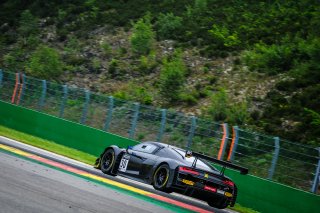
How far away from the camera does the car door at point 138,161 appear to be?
1231 cm

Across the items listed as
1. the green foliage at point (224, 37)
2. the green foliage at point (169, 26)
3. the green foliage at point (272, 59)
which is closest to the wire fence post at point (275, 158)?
the green foliage at point (272, 59)

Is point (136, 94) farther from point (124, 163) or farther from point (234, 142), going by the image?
point (124, 163)

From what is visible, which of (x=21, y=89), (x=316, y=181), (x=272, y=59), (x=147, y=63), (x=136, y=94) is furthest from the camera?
(x=147, y=63)

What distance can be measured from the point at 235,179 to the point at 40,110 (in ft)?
38.3

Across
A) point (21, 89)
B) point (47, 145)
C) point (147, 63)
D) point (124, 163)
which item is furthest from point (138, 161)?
point (147, 63)

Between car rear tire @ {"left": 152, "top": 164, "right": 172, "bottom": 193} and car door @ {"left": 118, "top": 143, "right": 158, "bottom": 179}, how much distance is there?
344 mm

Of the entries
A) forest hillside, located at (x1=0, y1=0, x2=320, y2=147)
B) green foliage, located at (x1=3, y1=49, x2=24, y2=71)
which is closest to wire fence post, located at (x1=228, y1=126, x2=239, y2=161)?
forest hillside, located at (x1=0, y1=0, x2=320, y2=147)

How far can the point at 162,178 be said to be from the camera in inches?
459

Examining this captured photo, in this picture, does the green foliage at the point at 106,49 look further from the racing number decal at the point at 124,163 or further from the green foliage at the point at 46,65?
the racing number decal at the point at 124,163

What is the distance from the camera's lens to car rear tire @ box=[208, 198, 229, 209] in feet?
37.3

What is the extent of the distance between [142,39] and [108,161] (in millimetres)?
22160

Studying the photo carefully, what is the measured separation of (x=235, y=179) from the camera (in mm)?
14141

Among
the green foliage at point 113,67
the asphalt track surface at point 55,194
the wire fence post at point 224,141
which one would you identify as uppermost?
the green foliage at point 113,67

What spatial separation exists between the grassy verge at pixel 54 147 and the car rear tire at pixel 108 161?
2.72m
